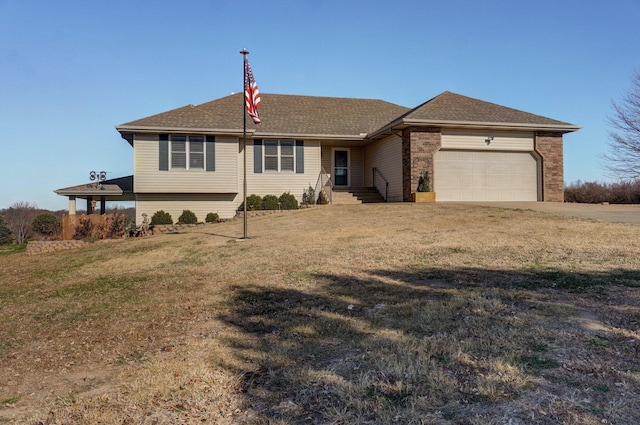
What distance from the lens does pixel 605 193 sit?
955 inches

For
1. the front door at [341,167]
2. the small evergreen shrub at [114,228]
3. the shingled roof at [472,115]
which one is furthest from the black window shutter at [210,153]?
the shingled roof at [472,115]

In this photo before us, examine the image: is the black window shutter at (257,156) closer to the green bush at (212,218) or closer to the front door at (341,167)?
the green bush at (212,218)

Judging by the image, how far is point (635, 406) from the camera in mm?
2916

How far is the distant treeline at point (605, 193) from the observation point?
2353 cm

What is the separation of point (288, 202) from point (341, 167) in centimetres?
415

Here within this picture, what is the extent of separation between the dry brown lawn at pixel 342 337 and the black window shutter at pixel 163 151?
9196 millimetres

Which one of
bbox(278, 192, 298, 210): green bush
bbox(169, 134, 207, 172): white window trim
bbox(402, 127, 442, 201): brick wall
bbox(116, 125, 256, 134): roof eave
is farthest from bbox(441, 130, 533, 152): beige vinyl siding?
bbox(169, 134, 207, 172): white window trim

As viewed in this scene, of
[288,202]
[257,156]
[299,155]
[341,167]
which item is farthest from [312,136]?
[288,202]

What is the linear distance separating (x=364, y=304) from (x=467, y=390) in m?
2.44

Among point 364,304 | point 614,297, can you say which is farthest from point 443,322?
point 614,297

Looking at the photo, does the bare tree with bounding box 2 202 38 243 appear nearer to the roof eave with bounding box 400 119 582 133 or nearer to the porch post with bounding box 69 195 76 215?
the porch post with bounding box 69 195 76 215

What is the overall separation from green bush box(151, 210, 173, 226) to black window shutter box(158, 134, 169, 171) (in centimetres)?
182

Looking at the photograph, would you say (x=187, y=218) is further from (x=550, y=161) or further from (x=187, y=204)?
(x=550, y=161)

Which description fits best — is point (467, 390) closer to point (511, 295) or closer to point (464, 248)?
point (511, 295)
